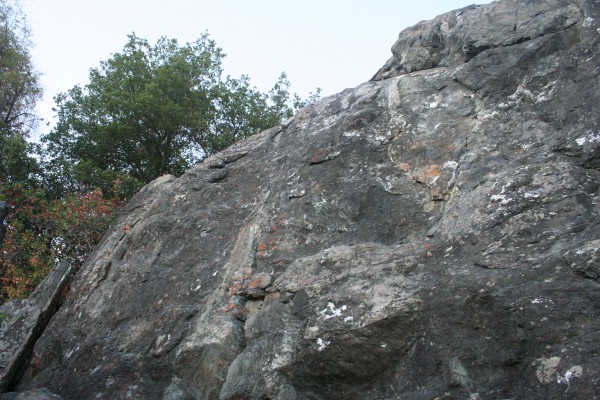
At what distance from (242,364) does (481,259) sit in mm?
3108

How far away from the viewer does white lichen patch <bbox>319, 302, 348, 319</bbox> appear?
6957 mm

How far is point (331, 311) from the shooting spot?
7.02 meters

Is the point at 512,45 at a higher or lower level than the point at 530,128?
higher

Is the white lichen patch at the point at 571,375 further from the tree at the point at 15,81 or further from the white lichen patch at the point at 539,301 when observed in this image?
the tree at the point at 15,81

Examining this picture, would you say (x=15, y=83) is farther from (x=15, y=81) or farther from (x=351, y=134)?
(x=351, y=134)

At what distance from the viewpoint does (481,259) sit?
22.0ft

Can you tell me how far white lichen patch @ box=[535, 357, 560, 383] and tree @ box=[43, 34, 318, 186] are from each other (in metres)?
14.9

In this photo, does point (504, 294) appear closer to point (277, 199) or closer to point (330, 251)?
point (330, 251)

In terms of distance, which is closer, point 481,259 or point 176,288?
point 481,259

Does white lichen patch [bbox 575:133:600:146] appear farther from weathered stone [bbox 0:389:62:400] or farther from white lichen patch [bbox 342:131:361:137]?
weathered stone [bbox 0:389:62:400]

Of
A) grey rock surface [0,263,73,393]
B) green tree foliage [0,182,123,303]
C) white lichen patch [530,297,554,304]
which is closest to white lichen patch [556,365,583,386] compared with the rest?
white lichen patch [530,297,554,304]

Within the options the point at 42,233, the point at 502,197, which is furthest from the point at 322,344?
the point at 42,233

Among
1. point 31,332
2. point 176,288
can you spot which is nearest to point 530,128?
point 176,288

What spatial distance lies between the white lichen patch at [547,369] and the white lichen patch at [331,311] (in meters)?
2.26
